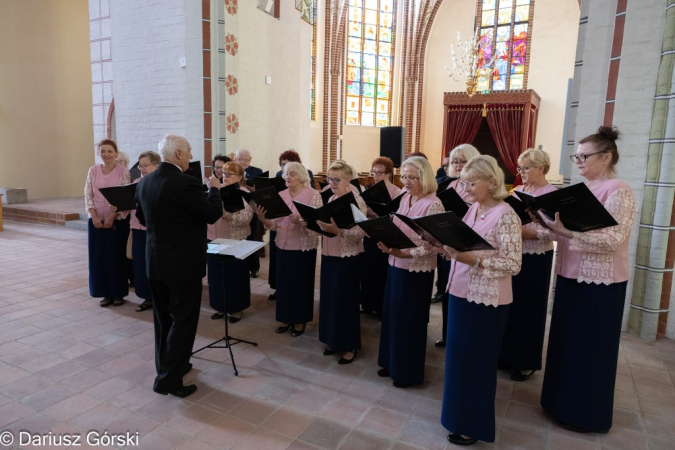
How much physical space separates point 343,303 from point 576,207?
6.06 ft

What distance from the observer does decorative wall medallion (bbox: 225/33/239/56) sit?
6.65 meters

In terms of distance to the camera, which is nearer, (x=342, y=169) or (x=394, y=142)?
(x=342, y=169)

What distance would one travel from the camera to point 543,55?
14.9 m

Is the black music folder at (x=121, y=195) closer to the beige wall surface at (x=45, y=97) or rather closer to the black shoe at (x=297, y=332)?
the black shoe at (x=297, y=332)

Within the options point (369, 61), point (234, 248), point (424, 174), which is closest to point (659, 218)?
point (424, 174)

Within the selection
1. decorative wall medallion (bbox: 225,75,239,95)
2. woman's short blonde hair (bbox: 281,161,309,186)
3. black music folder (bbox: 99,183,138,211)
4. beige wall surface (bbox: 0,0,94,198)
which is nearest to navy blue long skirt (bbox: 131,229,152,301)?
black music folder (bbox: 99,183,138,211)

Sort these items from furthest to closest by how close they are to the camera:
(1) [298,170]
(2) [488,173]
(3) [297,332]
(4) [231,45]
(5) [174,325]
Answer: (4) [231,45], (3) [297,332], (1) [298,170], (5) [174,325], (2) [488,173]

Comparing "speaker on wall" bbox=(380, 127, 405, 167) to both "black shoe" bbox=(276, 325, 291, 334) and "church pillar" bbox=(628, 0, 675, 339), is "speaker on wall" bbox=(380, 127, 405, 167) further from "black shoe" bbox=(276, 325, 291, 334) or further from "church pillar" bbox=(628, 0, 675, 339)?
"black shoe" bbox=(276, 325, 291, 334)

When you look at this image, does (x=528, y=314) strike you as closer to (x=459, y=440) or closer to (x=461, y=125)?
(x=459, y=440)

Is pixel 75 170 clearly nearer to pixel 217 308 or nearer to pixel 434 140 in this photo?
pixel 217 308

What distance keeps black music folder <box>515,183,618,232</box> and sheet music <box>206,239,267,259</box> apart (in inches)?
73.2

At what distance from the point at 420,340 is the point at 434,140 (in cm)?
1447

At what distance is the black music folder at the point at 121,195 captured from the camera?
4180 mm

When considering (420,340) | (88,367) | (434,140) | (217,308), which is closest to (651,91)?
(420,340)
